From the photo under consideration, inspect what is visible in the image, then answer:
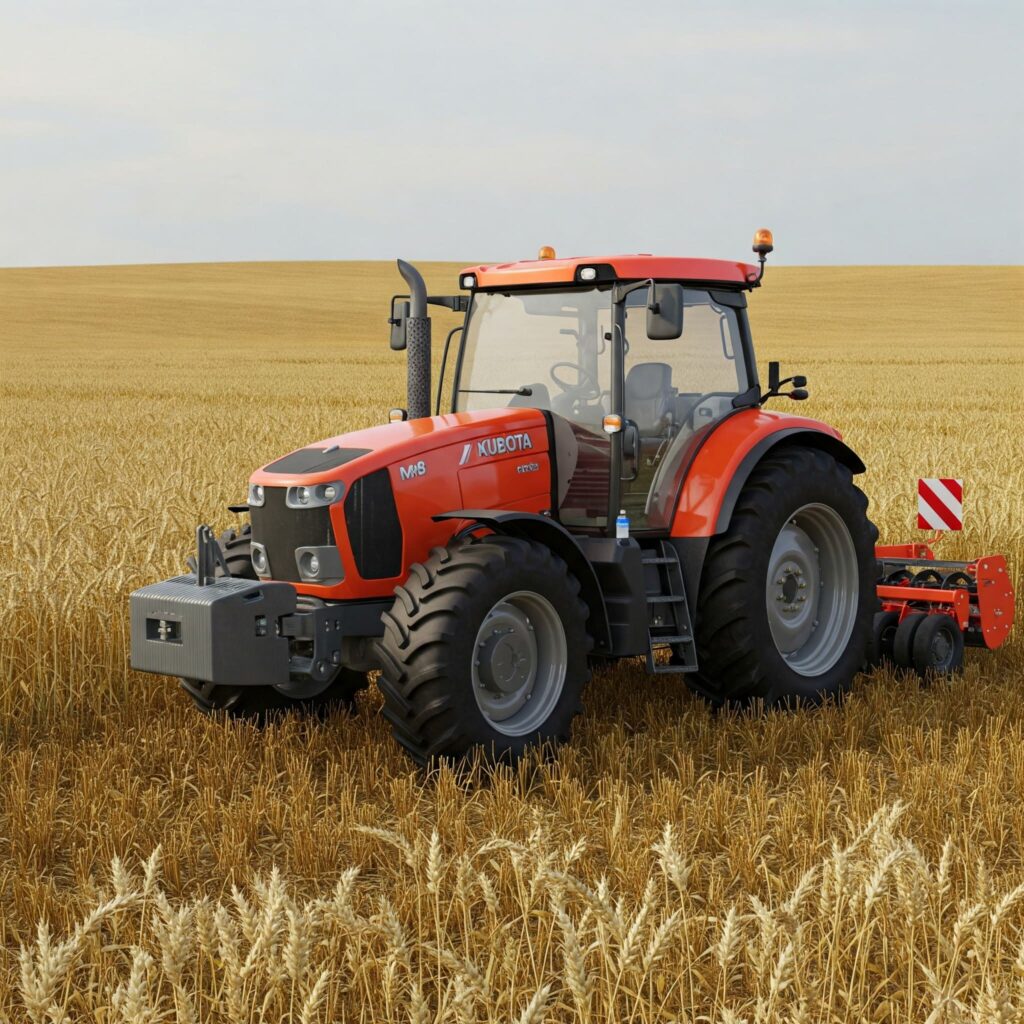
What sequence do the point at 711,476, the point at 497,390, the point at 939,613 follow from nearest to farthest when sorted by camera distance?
1. the point at 711,476
2. the point at 497,390
3. the point at 939,613

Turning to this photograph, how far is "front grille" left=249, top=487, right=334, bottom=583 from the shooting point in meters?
6.05

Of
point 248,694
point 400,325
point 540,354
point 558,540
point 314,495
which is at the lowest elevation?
point 248,694

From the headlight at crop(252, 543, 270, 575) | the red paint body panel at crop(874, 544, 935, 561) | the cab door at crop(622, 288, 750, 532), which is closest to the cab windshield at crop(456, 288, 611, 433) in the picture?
the cab door at crop(622, 288, 750, 532)

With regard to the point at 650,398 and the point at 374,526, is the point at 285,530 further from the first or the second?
the point at 650,398

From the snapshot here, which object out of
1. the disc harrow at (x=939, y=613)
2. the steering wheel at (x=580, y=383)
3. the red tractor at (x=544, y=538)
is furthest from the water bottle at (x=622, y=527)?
the disc harrow at (x=939, y=613)

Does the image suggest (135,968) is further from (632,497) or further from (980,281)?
(980,281)

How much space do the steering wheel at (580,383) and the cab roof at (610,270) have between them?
41cm

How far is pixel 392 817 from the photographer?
550cm

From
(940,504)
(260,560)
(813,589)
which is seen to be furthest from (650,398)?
(940,504)

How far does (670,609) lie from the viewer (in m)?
6.80

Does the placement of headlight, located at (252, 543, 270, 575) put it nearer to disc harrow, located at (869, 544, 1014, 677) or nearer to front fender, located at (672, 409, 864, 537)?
front fender, located at (672, 409, 864, 537)

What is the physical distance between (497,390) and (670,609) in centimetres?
142

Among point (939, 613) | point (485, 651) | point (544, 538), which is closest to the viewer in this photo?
point (485, 651)

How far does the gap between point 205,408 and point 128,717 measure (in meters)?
18.9
